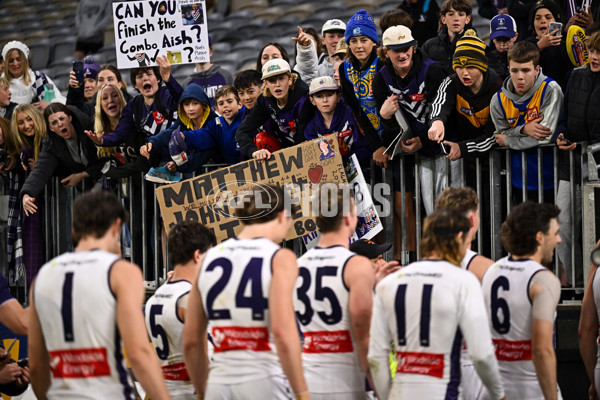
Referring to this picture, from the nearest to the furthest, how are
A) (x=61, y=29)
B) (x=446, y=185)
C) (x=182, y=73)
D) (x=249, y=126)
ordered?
(x=446, y=185) < (x=249, y=126) < (x=182, y=73) < (x=61, y=29)

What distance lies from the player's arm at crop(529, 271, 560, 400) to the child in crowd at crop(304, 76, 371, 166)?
319 cm

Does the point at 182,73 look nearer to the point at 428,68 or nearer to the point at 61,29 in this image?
the point at 61,29

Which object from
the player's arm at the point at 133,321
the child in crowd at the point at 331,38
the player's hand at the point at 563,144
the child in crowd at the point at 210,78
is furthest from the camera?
the child in crowd at the point at 210,78

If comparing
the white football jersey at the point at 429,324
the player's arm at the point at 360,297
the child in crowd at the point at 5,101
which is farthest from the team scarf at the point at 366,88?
the child in crowd at the point at 5,101

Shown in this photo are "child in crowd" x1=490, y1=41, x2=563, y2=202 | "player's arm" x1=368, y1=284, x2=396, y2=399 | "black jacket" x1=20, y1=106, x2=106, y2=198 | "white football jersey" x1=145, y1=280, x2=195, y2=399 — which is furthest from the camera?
"black jacket" x1=20, y1=106, x2=106, y2=198

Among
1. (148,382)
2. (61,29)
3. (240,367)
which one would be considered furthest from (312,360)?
(61,29)

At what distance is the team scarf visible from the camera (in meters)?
8.35

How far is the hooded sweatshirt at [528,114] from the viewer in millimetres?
7570

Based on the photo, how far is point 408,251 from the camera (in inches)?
328

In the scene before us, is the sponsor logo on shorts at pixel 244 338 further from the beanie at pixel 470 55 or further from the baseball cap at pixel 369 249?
the beanie at pixel 470 55

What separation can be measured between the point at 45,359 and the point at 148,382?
2.25 ft

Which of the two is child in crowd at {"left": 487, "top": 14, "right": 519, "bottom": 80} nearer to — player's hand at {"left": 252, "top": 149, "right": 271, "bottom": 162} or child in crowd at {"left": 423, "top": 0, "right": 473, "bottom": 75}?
child in crowd at {"left": 423, "top": 0, "right": 473, "bottom": 75}

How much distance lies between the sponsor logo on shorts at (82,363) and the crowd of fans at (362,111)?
373 centimetres

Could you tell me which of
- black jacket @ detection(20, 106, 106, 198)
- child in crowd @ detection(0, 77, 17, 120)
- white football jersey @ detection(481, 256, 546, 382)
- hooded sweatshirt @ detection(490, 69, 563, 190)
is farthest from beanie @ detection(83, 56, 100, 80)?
white football jersey @ detection(481, 256, 546, 382)
